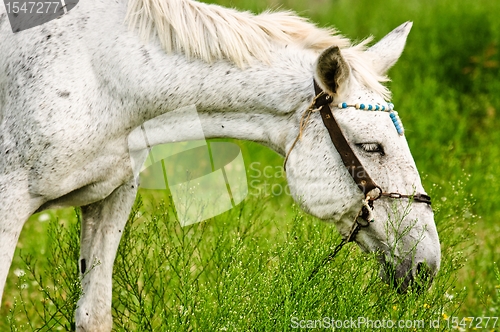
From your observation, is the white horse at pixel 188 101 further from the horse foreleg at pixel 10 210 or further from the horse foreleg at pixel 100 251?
the horse foreleg at pixel 100 251

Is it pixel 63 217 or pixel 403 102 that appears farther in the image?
pixel 403 102

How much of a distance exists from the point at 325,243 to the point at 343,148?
0.64m

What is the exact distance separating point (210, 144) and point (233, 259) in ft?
2.04

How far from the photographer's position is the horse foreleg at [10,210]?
2.74 meters

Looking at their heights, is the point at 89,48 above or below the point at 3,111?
above

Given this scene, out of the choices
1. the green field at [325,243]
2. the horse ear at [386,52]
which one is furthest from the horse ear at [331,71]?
the green field at [325,243]

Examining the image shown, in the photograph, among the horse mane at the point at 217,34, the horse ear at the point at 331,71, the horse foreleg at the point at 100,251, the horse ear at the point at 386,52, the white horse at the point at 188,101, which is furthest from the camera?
the horse foreleg at the point at 100,251

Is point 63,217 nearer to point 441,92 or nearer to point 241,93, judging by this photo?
point 241,93

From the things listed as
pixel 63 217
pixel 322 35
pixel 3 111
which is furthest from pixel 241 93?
pixel 63 217

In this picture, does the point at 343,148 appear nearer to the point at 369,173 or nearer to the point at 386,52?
the point at 369,173

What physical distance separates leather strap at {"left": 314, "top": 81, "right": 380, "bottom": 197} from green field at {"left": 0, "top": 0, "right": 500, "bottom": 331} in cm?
35

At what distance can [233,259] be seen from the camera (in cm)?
289

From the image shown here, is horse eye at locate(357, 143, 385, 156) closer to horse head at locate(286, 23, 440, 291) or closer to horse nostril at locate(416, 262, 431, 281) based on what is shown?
horse head at locate(286, 23, 440, 291)

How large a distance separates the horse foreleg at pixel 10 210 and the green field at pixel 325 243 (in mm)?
159
